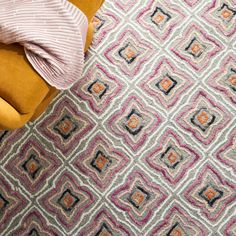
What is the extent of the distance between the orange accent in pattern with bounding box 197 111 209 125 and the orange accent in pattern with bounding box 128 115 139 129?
0.21 m

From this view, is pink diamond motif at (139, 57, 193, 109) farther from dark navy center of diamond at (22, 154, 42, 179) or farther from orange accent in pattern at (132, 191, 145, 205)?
dark navy center of diamond at (22, 154, 42, 179)

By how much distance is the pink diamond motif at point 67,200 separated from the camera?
1378 mm

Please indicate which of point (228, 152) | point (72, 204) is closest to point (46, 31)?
point (72, 204)

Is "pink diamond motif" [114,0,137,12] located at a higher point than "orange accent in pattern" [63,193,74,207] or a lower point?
higher

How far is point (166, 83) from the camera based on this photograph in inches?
55.5

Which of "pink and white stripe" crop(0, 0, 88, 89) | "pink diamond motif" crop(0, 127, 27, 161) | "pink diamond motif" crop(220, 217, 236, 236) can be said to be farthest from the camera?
"pink diamond motif" crop(0, 127, 27, 161)

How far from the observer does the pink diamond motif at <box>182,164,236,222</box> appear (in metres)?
1.34

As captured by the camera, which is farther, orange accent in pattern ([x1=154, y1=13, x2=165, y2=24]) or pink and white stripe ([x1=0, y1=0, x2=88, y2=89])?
orange accent in pattern ([x1=154, y1=13, x2=165, y2=24])

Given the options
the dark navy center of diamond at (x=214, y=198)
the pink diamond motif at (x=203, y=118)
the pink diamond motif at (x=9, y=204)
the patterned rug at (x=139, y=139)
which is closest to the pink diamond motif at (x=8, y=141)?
the patterned rug at (x=139, y=139)

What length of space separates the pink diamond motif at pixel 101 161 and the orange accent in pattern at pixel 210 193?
0.94 feet

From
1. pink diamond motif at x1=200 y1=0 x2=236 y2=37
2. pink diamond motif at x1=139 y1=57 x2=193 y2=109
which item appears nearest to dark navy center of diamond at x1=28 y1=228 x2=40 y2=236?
pink diamond motif at x1=139 y1=57 x2=193 y2=109

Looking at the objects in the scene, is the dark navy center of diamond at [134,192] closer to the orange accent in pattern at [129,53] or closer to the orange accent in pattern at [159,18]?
the orange accent in pattern at [129,53]

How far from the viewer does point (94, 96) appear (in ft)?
4.67

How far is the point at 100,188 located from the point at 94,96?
321 millimetres
